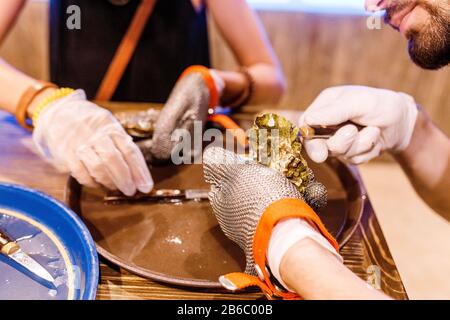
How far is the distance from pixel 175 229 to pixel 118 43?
37.3 inches

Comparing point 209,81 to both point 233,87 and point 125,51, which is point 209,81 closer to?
point 233,87

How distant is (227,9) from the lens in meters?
1.73

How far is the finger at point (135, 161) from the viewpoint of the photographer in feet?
3.67

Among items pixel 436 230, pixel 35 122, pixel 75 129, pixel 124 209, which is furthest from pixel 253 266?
pixel 436 230

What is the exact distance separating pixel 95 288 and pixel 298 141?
50 centimetres

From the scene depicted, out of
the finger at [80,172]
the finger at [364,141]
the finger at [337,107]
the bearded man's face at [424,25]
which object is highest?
the bearded man's face at [424,25]

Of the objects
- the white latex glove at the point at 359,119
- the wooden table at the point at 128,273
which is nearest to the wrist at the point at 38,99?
the wooden table at the point at 128,273

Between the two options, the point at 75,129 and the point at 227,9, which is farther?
the point at 227,9

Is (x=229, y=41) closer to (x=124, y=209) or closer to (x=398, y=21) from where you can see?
→ (x=398, y=21)

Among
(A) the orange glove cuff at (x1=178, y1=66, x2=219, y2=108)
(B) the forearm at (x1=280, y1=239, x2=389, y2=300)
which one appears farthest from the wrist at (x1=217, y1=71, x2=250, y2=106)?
(B) the forearm at (x1=280, y1=239, x2=389, y2=300)

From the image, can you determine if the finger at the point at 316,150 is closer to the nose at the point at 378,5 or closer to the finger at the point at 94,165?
the nose at the point at 378,5

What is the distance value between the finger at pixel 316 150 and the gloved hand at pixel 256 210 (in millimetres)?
151

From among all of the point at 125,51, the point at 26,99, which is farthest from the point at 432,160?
the point at 26,99

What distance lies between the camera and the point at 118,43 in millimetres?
1705
